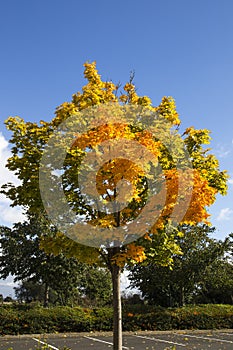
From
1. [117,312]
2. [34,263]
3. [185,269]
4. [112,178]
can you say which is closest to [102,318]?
[185,269]

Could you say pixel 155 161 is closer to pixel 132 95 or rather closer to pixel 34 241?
pixel 132 95

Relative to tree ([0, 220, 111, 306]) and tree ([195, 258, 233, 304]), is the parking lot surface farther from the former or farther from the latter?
tree ([0, 220, 111, 306])

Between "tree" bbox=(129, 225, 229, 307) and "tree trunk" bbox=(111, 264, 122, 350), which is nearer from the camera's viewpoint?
"tree trunk" bbox=(111, 264, 122, 350)

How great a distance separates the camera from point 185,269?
819 inches

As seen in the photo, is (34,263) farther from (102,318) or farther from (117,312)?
(117,312)

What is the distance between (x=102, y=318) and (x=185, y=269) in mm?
5541

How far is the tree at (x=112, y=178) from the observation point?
7.47 m

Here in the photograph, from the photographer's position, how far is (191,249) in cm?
2152

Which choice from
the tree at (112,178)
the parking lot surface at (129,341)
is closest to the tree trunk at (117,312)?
the tree at (112,178)

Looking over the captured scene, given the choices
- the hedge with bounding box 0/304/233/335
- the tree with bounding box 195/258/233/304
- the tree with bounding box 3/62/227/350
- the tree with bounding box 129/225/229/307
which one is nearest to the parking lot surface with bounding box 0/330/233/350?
the hedge with bounding box 0/304/233/335

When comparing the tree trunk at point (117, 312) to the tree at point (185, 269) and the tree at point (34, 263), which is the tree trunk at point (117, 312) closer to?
the tree at point (185, 269)

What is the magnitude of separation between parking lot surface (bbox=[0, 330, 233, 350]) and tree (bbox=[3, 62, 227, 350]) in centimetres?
566

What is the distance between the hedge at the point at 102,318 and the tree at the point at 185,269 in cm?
162

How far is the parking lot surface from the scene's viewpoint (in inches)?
519
